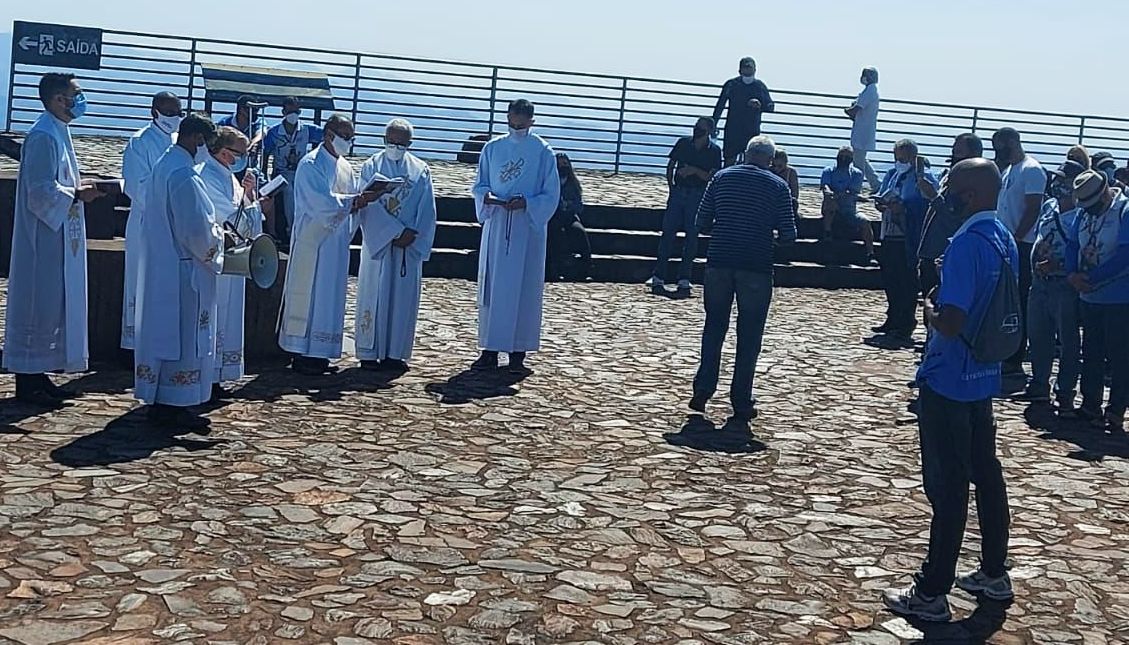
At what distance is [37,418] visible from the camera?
9.04 metres

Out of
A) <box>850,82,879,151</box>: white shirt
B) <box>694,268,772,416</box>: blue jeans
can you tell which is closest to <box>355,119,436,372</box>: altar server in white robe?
<box>694,268,772,416</box>: blue jeans

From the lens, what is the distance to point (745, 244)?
32.7 feet

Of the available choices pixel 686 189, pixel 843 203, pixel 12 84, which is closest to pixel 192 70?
pixel 12 84

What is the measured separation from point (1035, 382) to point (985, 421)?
5.39 metres

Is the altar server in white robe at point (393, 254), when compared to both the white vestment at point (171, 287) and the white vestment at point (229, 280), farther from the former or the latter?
the white vestment at point (171, 287)

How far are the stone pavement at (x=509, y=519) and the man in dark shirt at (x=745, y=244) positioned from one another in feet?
1.68

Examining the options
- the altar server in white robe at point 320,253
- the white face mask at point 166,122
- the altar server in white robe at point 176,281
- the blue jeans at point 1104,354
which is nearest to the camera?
the altar server in white robe at point 176,281

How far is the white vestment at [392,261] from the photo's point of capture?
37.8 ft

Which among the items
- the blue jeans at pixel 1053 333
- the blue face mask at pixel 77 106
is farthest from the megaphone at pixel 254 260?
the blue jeans at pixel 1053 333

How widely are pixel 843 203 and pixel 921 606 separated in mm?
13877

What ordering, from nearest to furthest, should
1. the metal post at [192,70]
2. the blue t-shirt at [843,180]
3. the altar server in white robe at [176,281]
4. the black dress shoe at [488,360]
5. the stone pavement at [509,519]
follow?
1. the stone pavement at [509,519]
2. the altar server in white robe at [176,281]
3. the black dress shoe at [488,360]
4. the blue t-shirt at [843,180]
5. the metal post at [192,70]

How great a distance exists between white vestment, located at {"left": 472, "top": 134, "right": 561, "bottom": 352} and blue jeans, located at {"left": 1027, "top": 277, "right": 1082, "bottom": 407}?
3.96 meters

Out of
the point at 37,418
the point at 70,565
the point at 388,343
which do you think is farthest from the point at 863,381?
the point at 70,565

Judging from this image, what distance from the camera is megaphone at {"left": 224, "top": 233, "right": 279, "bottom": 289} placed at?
353 inches
